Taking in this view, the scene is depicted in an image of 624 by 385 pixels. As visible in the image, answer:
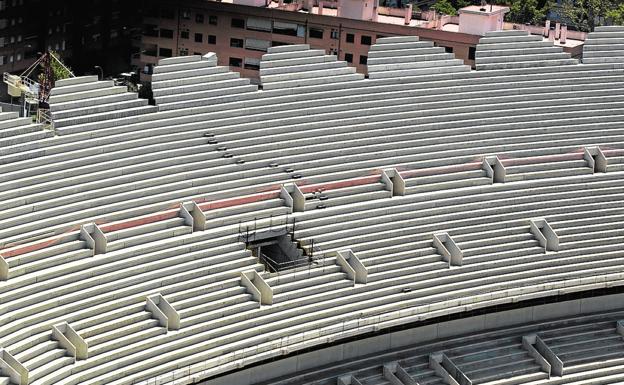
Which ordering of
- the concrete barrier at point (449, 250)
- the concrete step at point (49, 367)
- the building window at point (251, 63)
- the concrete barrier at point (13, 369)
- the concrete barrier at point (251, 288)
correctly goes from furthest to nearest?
the building window at point (251, 63), the concrete barrier at point (449, 250), the concrete barrier at point (251, 288), the concrete step at point (49, 367), the concrete barrier at point (13, 369)

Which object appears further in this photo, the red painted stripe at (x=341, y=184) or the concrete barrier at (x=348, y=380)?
the red painted stripe at (x=341, y=184)

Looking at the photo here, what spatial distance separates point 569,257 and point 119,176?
12.3 m

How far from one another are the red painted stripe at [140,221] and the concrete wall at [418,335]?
4.17 metres

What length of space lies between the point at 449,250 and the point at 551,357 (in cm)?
369

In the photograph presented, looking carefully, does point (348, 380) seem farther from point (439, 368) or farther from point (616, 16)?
point (616, 16)

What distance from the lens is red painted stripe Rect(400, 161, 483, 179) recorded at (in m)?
46.3

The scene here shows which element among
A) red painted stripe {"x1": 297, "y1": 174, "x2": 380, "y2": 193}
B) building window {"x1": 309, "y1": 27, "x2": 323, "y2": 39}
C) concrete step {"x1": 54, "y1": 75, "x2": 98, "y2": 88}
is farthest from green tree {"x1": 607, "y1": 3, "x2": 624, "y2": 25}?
concrete step {"x1": 54, "y1": 75, "x2": 98, "y2": 88}

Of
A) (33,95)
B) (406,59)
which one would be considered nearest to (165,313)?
(33,95)

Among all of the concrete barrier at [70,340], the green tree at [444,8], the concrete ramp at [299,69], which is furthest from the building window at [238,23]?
the concrete barrier at [70,340]

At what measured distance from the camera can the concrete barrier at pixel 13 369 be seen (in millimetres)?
36344

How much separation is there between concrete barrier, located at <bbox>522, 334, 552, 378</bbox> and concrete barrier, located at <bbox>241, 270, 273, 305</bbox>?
712cm

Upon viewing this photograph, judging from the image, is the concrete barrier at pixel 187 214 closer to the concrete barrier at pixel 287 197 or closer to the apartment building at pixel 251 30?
the concrete barrier at pixel 287 197

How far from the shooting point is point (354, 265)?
4319cm

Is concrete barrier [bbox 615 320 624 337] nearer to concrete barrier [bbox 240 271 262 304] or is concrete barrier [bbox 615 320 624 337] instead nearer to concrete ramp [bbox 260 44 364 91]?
concrete ramp [bbox 260 44 364 91]
